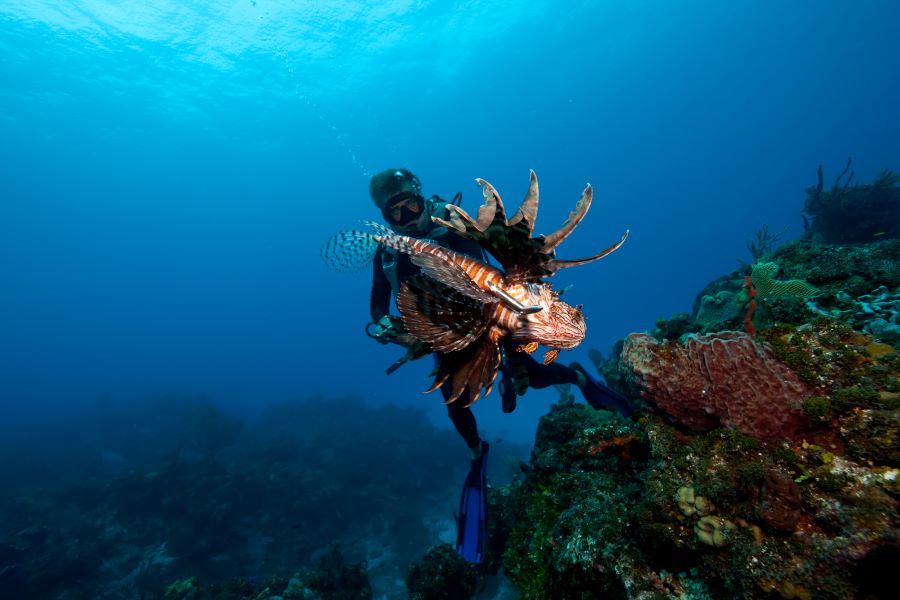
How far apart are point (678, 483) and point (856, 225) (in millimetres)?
16251

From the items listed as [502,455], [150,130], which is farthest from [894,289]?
[150,130]

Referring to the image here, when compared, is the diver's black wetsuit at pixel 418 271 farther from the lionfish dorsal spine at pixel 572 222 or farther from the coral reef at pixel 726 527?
the lionfish dorsal spine at pixel 572 222

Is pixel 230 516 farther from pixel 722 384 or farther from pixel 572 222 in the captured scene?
pixel 572 222

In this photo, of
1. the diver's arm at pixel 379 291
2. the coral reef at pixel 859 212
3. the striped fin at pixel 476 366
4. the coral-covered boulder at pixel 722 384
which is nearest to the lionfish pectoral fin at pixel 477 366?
the striped fin at pixel 476 366

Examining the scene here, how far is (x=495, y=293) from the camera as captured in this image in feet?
7.60

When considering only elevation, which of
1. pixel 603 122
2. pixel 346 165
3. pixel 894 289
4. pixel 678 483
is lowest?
pixel 678 483

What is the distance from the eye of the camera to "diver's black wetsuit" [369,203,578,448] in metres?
5.86

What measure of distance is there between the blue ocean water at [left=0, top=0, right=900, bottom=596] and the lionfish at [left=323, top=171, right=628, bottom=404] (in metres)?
10.9

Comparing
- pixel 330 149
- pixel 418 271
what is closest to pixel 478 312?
pixel 418 271

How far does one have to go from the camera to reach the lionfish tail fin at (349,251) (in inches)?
216

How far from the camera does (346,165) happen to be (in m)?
94.9

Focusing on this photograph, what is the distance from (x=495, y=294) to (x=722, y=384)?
1.91 metres

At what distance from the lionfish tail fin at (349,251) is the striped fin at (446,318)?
3269 mm

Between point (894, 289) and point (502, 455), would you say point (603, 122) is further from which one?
point (894, 289)
